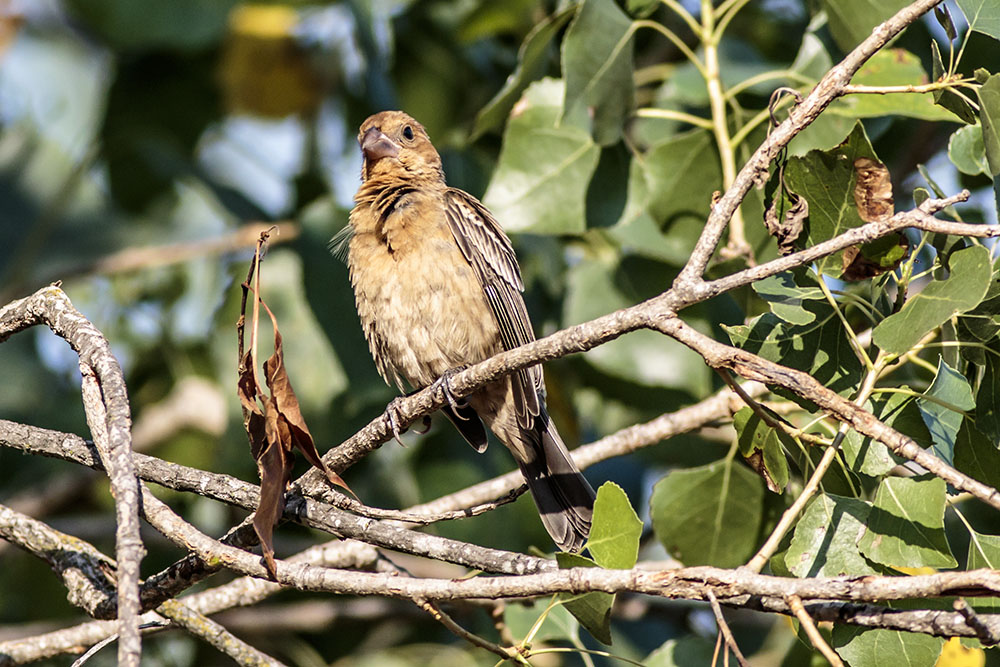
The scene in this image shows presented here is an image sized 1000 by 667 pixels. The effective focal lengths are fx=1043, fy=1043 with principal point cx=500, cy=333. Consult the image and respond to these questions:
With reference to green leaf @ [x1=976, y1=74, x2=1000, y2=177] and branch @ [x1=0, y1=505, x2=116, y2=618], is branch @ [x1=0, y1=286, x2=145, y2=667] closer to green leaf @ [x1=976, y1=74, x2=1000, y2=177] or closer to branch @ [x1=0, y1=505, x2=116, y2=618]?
branch @ [x1=0, y1=505, x2=116, y2=618]

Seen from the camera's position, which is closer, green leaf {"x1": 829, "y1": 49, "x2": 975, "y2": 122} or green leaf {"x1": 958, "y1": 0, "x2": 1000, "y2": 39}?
green leaf {"x1": 958, "y1": 0, "x2": 1000, "y2": 39}

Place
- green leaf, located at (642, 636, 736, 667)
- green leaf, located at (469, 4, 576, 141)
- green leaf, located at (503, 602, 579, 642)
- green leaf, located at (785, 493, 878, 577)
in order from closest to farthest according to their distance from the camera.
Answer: green leaf, located at (785, 493, 878, 577)
green leaf, located at (642, 636, 736, 667)
green leaf, located at (503, 602, 579, 642)
green leaf, located at (469, 4, 576, 141)

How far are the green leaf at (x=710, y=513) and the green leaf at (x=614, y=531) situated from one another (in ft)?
3.92

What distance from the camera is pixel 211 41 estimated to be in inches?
192

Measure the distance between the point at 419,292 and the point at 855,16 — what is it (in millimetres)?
1837

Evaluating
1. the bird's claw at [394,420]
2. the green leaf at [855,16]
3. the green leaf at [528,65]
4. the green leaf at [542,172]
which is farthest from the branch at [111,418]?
the green leaf at [855,16]

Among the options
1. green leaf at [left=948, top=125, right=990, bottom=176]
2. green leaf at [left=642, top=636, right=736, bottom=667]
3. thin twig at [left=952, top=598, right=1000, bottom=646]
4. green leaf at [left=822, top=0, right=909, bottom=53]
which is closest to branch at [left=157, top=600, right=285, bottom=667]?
green leaf at [left=642, top=636, right=736, bottom=667]

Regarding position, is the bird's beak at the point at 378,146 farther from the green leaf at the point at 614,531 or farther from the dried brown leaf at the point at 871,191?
the green leaf at the point at 614,531

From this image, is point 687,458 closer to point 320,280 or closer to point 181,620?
point 320,280

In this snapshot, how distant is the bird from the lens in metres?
3.95

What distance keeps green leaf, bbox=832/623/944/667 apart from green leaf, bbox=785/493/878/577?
15cm

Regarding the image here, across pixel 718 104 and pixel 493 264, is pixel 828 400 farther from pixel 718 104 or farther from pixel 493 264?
pixel 493 264

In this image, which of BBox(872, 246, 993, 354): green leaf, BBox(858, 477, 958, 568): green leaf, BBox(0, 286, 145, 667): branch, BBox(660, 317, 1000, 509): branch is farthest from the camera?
BBox(858, 477, 958, 568): green leaf

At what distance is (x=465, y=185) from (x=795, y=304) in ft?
7.56
